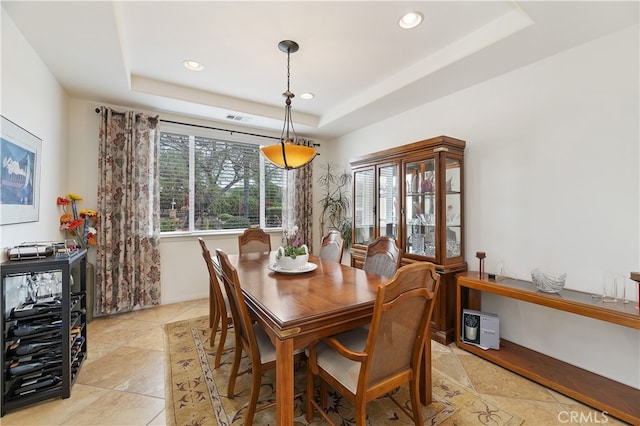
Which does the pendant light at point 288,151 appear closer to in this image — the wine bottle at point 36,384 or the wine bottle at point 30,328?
the wine bottle at point 30,328

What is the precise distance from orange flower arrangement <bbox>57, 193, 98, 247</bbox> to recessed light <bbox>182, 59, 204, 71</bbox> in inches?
75.9

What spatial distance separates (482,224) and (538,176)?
65cm

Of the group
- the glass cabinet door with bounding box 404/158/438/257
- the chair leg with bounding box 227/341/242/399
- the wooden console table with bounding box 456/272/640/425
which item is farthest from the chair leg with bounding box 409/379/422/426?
the glass cabinet door with bounding box 404/158/438/257

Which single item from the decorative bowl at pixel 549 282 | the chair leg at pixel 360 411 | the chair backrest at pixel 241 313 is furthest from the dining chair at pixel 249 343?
the decorative bowl at pixel 549 282

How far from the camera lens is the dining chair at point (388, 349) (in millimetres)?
1263

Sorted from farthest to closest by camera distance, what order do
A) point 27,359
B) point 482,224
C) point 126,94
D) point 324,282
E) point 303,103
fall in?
point 303,103
point 126,94
point 482,224
point 324,282
point 27,359

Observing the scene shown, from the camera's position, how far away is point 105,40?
211cm

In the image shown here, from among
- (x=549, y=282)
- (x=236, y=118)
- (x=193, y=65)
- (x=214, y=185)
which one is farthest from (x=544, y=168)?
(x=214, y=185)

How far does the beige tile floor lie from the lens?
68.0 inches

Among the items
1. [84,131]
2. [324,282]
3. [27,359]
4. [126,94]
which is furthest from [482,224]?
[84,131]

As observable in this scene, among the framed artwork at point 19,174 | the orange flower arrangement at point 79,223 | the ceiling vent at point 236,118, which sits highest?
the ceiling vent at point 236,118

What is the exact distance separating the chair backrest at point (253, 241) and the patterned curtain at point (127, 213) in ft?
3.84

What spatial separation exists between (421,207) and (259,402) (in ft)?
7.72

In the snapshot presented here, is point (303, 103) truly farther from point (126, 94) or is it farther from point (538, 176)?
point (538, 176)
